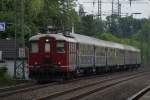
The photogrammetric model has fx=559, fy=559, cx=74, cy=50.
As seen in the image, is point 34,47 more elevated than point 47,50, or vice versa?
point 34,47

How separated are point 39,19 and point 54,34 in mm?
33372

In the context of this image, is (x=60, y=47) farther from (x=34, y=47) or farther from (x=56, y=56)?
(x=34, y=47)

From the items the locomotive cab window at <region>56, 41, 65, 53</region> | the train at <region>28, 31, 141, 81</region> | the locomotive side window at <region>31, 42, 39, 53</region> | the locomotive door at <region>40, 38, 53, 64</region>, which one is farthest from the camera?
the locomotive side window at <region>31, 42, 39, 53</region>

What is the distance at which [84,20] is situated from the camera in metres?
129

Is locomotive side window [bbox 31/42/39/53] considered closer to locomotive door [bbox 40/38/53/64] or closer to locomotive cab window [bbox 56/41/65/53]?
locomotive door [bbox 40/38/53/64]

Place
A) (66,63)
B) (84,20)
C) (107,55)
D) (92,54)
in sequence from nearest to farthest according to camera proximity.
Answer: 1. (66,63)
2. (92,54)
3. (107,55)
4. (84,20)

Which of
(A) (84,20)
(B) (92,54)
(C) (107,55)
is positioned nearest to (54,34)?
(B) (92,54)

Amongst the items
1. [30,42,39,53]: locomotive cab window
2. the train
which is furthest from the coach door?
[30,42,39,53]: locomotive cab window

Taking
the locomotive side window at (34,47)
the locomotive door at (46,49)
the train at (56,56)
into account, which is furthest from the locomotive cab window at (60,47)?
the locomotive side window at (34,47)

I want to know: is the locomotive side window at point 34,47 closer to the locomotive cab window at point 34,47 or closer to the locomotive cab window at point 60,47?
the locomotive cab window at point 34,47

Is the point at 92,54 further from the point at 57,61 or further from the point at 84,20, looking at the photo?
the point at 84,20

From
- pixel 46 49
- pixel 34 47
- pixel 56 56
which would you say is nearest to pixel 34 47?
pixel 34 47

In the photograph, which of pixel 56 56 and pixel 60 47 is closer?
pixel 56 56

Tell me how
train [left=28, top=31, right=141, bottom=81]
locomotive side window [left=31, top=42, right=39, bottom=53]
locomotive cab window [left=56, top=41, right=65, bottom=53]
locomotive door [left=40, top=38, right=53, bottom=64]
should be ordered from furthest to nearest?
locomotive side window [left=31, top=42, right=39, bottom=53] → locomotive cab window [left=56, top=41, right=65, bottom=53] → locomotive door [left=40, top=38, right=53, bottom=64] → train [left=28, top=31, right=141, bottom=81]
